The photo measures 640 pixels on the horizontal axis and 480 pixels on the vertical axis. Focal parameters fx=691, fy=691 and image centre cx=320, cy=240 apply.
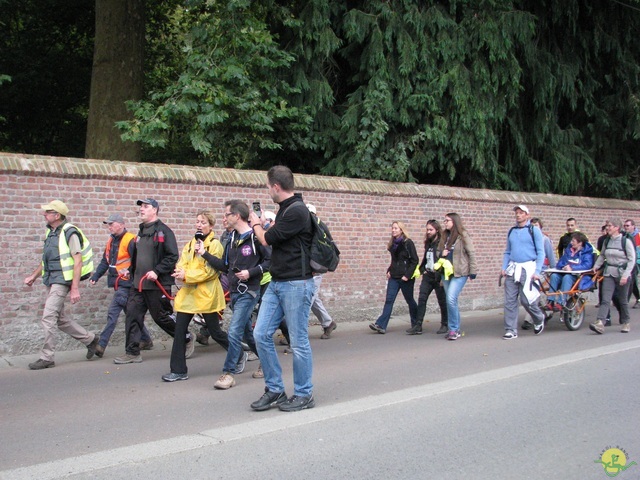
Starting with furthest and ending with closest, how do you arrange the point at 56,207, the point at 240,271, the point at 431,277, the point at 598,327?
the point at 431,277
the point at 598,327
the point at 56,207
the point at 240,271

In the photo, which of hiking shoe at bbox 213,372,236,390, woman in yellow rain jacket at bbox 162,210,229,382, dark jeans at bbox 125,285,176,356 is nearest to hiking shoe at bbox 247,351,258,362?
dark jeans at bbox 125,285,176,356

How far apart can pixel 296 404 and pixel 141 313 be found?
3.02m

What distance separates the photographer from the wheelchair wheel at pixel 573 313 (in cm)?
1127

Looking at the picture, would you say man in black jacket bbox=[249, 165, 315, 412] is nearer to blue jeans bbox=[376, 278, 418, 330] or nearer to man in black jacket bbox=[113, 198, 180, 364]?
man in black jacket bbox=[113, 198, 180, 364]

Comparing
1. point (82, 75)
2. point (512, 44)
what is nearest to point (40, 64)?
point (82, 75)

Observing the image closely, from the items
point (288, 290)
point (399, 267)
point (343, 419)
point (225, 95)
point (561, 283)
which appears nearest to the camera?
point (343, 419)

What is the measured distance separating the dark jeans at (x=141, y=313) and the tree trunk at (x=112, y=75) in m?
5.94

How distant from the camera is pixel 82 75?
17578 mm

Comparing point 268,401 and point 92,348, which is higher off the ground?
point 268,401

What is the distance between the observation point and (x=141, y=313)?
827 centimetres

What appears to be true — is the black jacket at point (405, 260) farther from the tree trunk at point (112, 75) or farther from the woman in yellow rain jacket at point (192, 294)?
the tree trunk at point (112, 75)

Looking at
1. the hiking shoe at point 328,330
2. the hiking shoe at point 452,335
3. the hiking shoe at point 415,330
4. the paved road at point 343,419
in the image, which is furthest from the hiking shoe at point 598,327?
the hiking shoe at point 328,330

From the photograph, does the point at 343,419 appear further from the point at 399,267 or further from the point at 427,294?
the point at 427,294

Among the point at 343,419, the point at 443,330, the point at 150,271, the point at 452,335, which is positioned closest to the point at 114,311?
the point at 150,271
